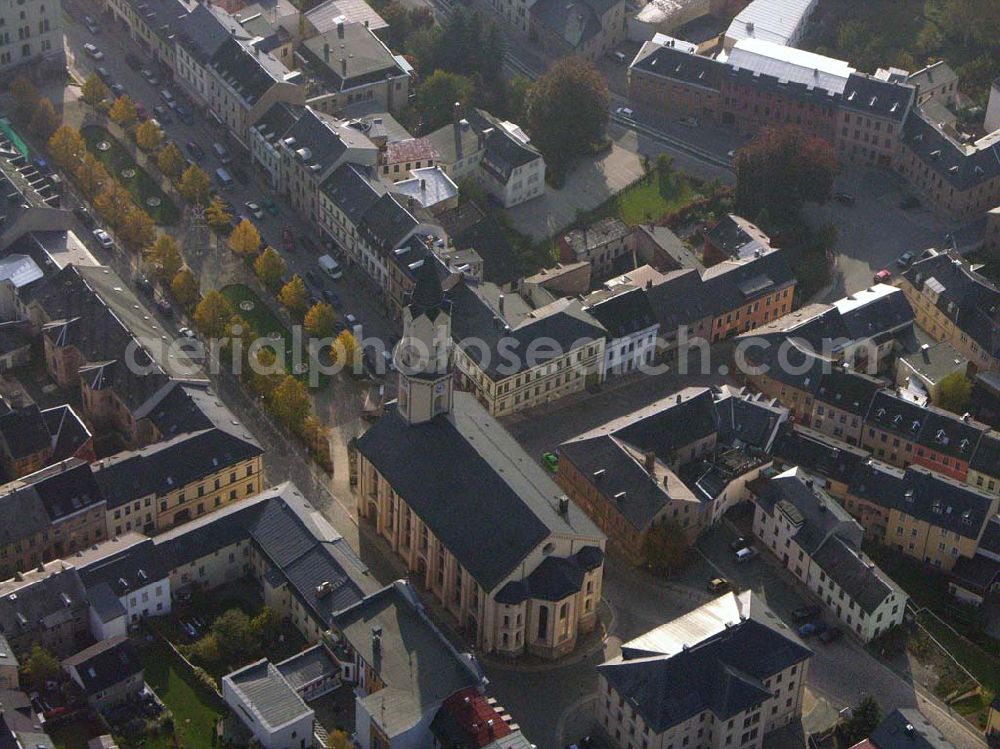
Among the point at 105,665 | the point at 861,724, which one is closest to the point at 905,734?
the point at 861,724

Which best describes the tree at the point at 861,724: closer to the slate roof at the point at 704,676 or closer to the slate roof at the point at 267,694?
the slate roof at the point at 704,676

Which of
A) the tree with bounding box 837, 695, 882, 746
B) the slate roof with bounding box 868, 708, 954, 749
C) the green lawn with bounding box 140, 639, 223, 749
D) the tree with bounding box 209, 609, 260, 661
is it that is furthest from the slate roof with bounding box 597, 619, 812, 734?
the green lawn with bounding box 140, 639, 223, 749

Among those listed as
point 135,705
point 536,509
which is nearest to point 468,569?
point 536,509

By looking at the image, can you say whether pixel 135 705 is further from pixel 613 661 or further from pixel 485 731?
pixel 613 661

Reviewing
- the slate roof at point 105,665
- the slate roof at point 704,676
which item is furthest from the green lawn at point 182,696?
the slate roof at point 704,676

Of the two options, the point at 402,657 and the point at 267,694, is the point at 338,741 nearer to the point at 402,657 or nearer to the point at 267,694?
the point at 267,694

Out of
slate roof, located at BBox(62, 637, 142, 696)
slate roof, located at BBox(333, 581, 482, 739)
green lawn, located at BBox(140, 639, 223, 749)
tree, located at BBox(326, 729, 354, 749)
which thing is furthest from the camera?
slate roof, located at BBox(62, 637, 142, 696)

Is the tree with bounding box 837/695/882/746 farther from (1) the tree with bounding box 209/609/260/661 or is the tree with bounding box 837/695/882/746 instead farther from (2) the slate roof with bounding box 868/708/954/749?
(1) the tree with bounding box 209/609/260/661
